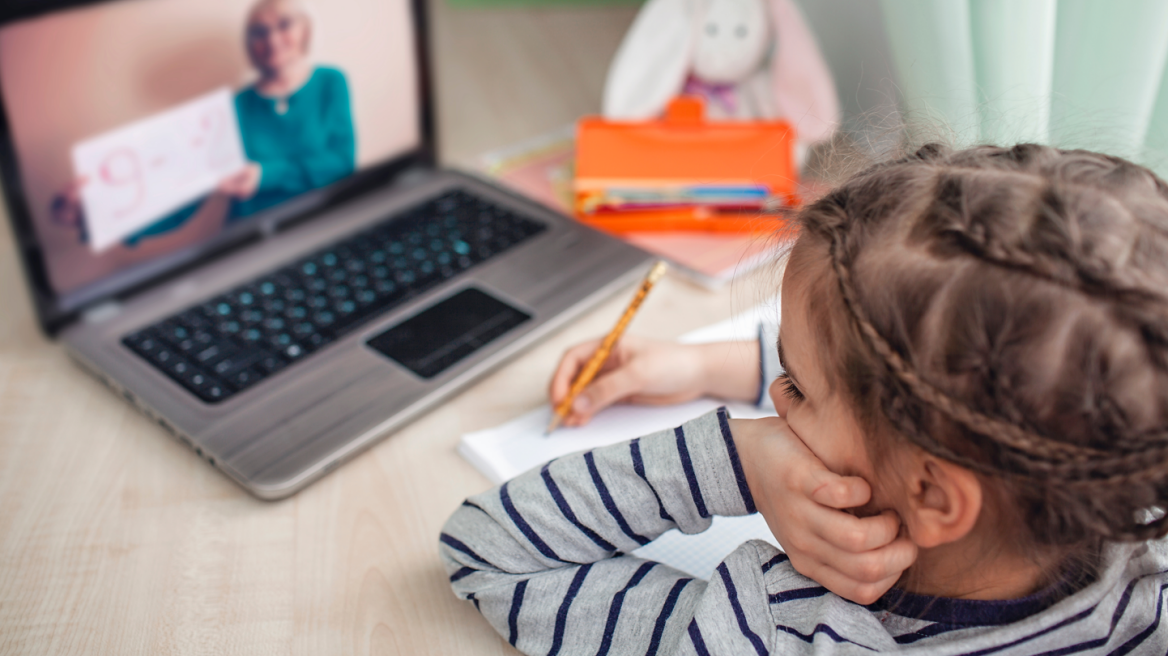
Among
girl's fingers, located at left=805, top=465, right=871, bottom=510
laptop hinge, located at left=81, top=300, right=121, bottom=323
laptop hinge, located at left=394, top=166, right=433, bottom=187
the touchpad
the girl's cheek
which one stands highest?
laptop hinge, located at left=394, top=166, right=433, bottom=187

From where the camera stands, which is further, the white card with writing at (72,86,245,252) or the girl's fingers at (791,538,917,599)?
the white card with writing at (72,86,245,252)

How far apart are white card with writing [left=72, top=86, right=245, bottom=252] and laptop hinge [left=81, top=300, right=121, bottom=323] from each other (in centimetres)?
4

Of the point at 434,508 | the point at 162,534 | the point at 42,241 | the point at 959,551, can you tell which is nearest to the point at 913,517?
the point at 959,551

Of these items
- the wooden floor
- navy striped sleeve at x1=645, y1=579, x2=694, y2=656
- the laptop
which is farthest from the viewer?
the wooden floor

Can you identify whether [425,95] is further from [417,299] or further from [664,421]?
[664,421]

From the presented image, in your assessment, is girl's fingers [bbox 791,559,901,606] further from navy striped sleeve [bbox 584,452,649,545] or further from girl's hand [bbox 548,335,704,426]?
girl's hand [bbox 548,335,704,426]

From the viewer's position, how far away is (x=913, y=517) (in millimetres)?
392

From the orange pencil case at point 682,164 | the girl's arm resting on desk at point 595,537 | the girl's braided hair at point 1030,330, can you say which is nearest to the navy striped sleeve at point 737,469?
the girl's arm resting on desk at point 595,537

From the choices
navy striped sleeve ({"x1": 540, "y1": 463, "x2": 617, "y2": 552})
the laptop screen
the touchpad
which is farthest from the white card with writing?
navy striped sleeve ({"x1": 540, "y1": 463, "x2": 617, "y2": 552})

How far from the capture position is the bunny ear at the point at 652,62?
0.96m

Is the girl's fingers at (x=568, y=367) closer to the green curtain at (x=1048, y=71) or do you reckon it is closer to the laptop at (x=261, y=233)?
the laptop at (x=261, y=233)

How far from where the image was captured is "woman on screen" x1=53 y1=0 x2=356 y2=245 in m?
0.76

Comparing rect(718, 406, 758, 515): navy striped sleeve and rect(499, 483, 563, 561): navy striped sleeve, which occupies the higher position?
rect(718, 406, 758, 515): navy striped sleeve

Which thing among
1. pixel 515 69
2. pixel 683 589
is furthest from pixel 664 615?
pixel 515 69
